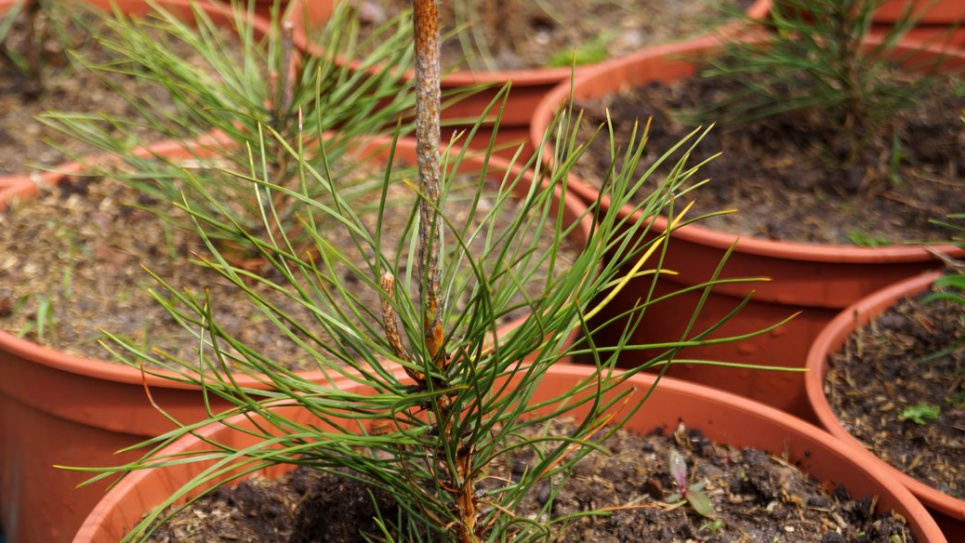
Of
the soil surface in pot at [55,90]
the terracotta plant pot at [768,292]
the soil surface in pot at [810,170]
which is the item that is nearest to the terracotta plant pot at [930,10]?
the soil surface in pot at [810,170]

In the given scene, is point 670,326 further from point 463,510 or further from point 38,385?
point 38,385

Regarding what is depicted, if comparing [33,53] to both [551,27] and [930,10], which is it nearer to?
[551,27]

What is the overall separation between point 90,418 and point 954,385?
1.09 meters

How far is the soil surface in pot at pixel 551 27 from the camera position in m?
2.32

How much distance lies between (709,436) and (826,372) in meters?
0.27

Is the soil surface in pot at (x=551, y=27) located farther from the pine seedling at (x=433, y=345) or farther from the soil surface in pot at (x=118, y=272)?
the pine seedling at (x=433, y=345)

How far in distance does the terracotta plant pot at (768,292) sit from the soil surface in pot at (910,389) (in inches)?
3.0

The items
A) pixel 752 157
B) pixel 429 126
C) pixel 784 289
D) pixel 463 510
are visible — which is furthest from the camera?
pixel 752 157

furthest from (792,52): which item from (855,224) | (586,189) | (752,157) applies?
(586,189)

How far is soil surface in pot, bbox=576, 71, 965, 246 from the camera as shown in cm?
170

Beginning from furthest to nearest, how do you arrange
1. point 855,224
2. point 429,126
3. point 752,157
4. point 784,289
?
1. point 752,157
2. point 855,224
3. point 784,289
4. point 429,126

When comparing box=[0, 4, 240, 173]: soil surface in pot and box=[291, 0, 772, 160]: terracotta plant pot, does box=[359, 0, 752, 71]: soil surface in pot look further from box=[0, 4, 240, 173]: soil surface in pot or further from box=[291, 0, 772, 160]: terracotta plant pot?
box=[0, 4, 240, 173]: soil surface in pot

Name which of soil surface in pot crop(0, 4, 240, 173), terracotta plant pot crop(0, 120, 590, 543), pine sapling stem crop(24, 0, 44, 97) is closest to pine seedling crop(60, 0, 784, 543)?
terracotta plant pot crop(0, 120, 590, 543)

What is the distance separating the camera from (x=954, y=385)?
1.34 meters
